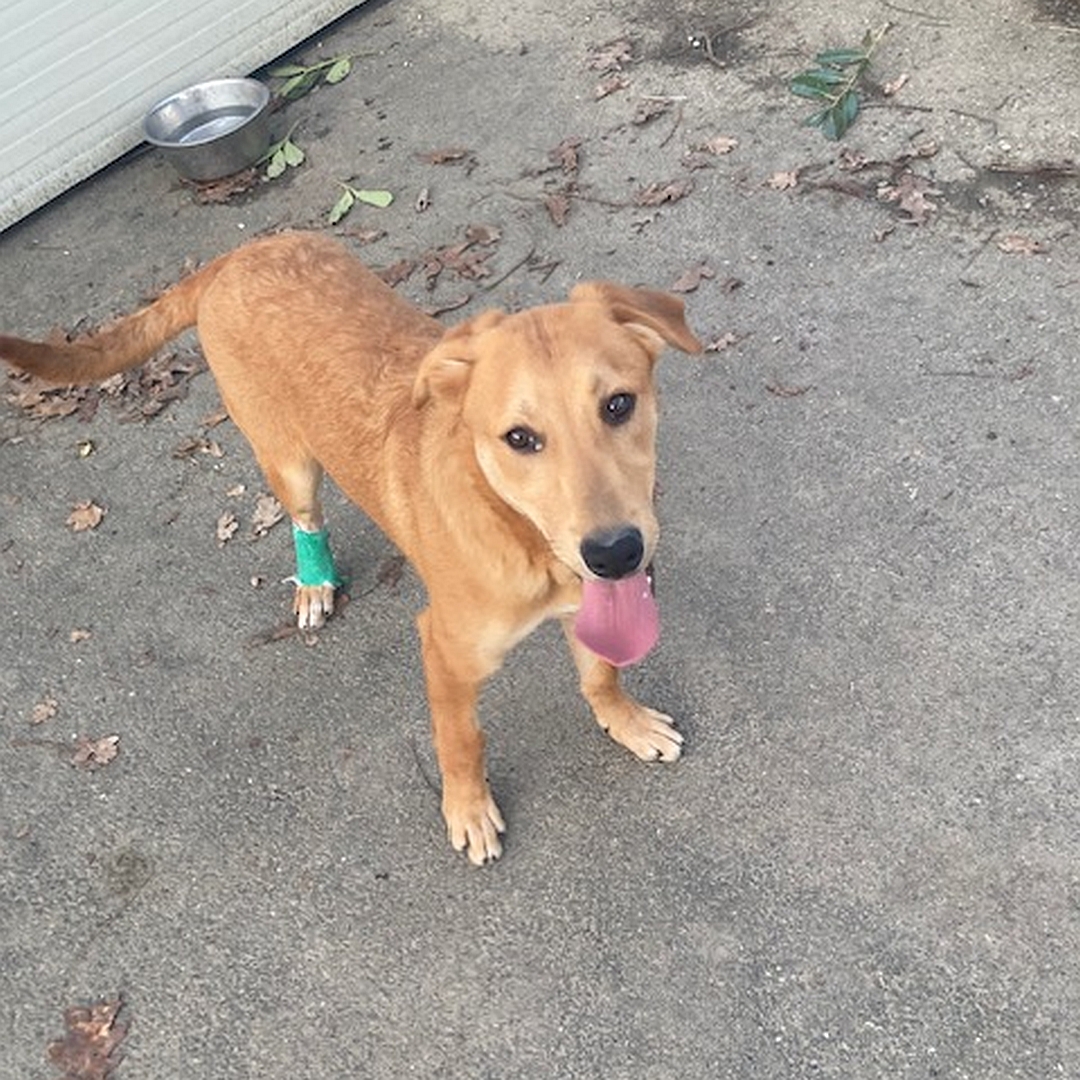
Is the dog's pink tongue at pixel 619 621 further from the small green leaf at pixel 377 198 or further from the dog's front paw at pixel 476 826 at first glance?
the small green leaf at pixel 377 198

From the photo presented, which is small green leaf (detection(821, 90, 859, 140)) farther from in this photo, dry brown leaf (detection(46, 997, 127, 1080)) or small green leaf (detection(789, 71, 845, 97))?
dry brown leaf (detection(46, 997, 127, 1080))

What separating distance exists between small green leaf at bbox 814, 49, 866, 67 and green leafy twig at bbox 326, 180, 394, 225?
8.53ft

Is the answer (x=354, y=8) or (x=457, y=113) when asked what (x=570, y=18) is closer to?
(x=457, y=113)

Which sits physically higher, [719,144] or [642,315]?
[642,315]

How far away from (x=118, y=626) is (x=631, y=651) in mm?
2770

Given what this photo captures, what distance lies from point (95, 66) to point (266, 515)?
4.23m

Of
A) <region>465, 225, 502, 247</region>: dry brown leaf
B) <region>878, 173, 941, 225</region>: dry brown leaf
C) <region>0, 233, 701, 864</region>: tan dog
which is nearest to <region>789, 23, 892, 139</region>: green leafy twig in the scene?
<region>878, 173, 941, 225</region>: dry brown leaf

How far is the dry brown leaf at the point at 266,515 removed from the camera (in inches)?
219

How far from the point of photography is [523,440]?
325 cm

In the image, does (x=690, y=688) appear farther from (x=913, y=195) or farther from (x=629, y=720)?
(x=913, y=195)

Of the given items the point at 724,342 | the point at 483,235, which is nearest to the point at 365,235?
the point at 483,235

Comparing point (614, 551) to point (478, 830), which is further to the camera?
point (478, 830)

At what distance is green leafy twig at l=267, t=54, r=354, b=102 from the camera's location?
8.54 m

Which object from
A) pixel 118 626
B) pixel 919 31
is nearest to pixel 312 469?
pixel 118 626
